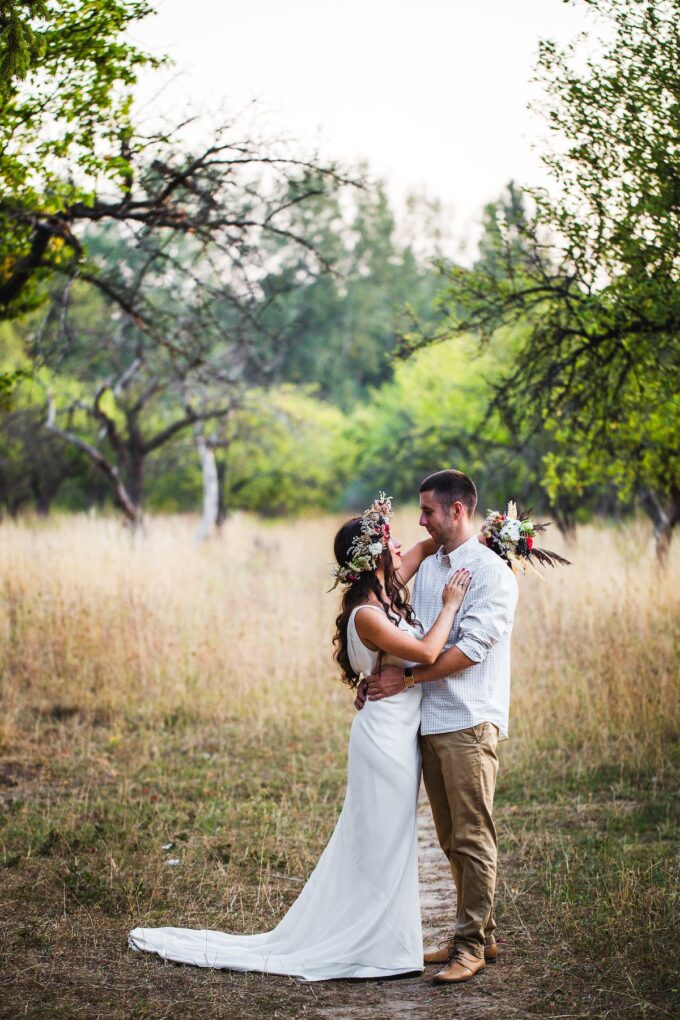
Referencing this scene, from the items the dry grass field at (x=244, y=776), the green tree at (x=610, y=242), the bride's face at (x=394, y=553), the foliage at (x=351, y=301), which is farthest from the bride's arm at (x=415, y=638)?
the foliage at (x=351, y=301)

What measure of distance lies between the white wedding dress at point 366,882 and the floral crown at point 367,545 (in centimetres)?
18

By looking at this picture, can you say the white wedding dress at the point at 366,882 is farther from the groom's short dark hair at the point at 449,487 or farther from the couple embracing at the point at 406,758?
the groom's short dark hair at the point at 449,487

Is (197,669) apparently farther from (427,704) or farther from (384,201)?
(384,201)

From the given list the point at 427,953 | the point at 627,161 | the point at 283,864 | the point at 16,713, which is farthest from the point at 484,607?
the point at 16,713

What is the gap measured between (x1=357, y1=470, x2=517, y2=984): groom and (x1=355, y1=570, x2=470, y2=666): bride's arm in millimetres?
65

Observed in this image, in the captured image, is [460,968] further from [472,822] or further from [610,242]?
[610,242]

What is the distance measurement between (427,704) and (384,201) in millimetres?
51687

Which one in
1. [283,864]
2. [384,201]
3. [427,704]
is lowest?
[283,864]

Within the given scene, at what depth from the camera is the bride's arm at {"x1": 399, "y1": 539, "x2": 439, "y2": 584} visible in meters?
4.84

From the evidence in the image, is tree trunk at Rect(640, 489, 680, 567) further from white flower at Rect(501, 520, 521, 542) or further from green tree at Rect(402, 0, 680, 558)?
white flower at Rect(501, 520, 521, 542)

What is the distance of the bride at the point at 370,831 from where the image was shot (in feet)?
14.0

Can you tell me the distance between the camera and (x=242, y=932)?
4906 millimetres

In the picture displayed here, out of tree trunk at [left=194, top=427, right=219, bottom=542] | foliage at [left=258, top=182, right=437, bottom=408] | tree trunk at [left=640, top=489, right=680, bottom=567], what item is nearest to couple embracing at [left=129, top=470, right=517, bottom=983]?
tree trunk at [left=640, top=489, right=680, bottom=567]

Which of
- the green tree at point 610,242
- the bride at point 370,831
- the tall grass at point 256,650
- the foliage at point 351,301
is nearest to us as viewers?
the bride at point 370,831
